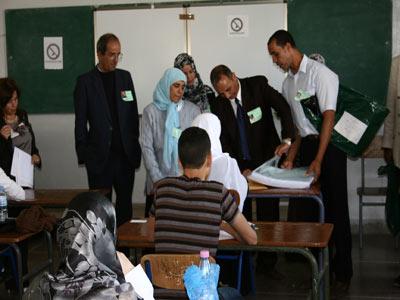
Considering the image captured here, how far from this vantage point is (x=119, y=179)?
17.0 ft

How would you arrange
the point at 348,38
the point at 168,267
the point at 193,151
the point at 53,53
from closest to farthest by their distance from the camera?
the point at 168,267 < the point at 193,151 < the point at 348,38 < the point at 53,53

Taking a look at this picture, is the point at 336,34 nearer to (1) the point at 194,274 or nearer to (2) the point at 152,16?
(2) the point at 152,16

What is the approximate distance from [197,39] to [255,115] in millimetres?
2025

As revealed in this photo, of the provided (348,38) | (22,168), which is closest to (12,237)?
(22,168)

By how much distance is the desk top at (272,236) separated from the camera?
3.34 metres

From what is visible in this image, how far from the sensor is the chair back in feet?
9.37

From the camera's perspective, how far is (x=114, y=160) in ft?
16.9

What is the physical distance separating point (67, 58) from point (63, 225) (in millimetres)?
5334

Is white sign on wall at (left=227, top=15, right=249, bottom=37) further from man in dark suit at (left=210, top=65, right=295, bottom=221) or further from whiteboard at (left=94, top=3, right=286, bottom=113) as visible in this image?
man in dark suit at (left=210, top=65, right=295, bottom=221)

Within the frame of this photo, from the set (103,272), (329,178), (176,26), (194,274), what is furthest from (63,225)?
(176,26)

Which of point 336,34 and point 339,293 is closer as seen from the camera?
point 339,293

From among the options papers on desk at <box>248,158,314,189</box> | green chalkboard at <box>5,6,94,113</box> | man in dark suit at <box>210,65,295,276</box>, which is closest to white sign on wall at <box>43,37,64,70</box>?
green chalkboard at <box>5,6,94,113</box>

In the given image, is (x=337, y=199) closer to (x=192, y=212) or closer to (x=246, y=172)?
(x=246, y=172)

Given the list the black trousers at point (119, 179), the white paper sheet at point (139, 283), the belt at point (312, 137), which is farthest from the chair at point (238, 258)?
the white paper sheet at point (139, 283)
